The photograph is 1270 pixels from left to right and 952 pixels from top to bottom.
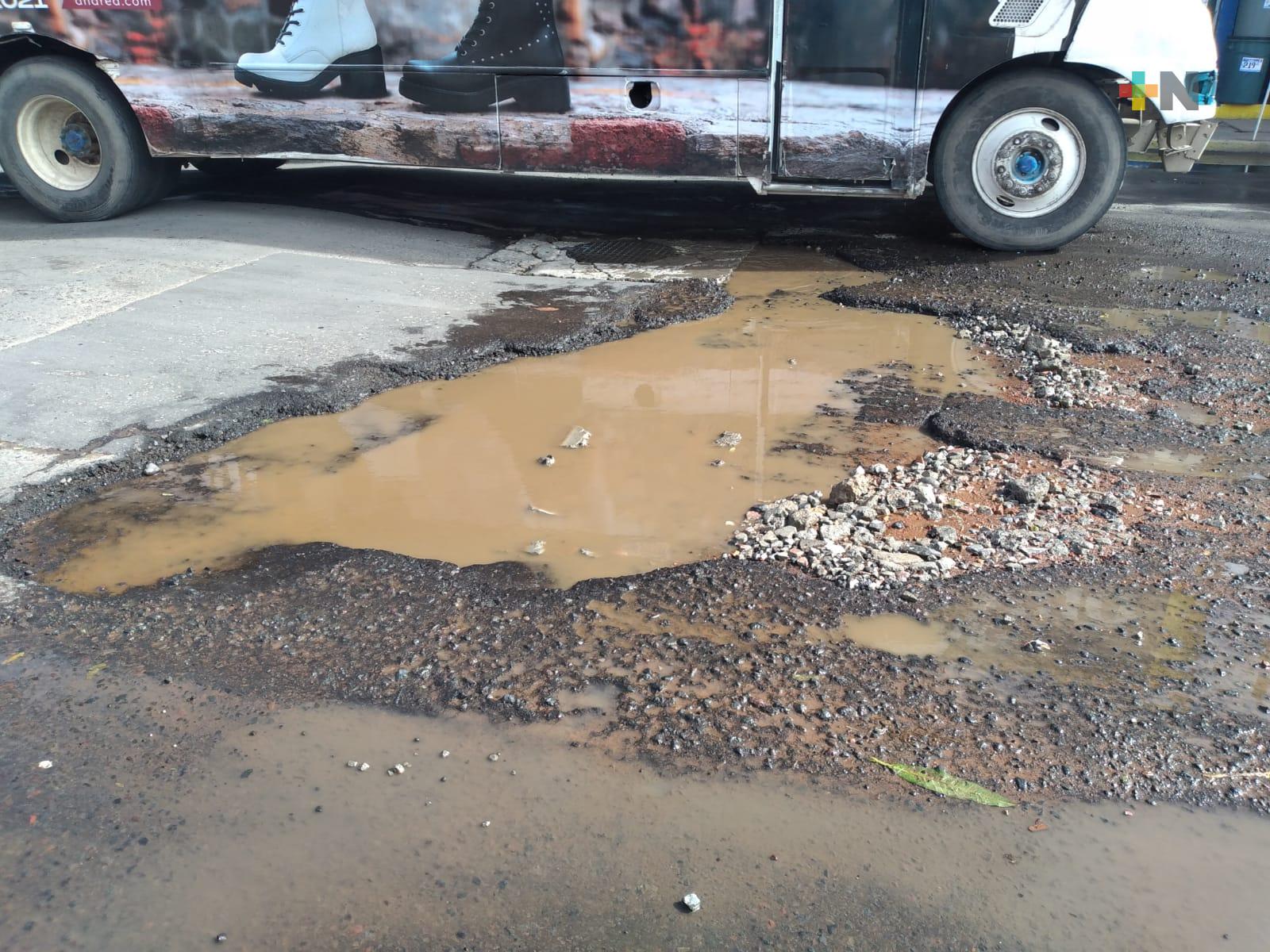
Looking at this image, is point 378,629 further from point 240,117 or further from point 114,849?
point 240,117

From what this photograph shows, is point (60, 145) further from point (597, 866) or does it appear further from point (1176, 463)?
point (1176, 463)

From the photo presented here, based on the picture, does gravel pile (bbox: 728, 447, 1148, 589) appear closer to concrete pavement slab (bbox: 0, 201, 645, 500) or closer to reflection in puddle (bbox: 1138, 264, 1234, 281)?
concrete pavement slab (bbox: 0, 201, 645, 500)

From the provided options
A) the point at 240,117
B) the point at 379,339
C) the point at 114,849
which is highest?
the point at 240,117

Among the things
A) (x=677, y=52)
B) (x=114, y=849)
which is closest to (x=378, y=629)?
(x=114, y=849)

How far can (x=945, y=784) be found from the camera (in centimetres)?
269

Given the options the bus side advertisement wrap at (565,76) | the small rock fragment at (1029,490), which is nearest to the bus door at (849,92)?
the bus side advertisement wrap at (565,76)

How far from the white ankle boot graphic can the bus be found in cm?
1

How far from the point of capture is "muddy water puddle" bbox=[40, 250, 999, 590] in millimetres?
3850

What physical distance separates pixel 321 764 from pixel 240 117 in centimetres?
598

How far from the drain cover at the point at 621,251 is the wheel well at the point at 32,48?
146 inches

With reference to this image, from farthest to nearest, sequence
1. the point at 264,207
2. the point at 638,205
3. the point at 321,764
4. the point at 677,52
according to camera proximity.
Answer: the point at 638,205 → the point at 264,207 → the point at 677,52 → the point at 321,764

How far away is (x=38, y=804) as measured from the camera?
2686 mm

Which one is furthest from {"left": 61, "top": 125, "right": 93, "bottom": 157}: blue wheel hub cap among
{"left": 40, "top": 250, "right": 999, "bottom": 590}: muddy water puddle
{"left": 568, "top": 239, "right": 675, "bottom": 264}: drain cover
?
{"left": 40, "top": 250, "right": 999, "bottom": 590}: muddy water puddle

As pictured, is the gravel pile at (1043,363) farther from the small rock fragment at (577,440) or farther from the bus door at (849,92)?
the small rock fragment at (577,440)
